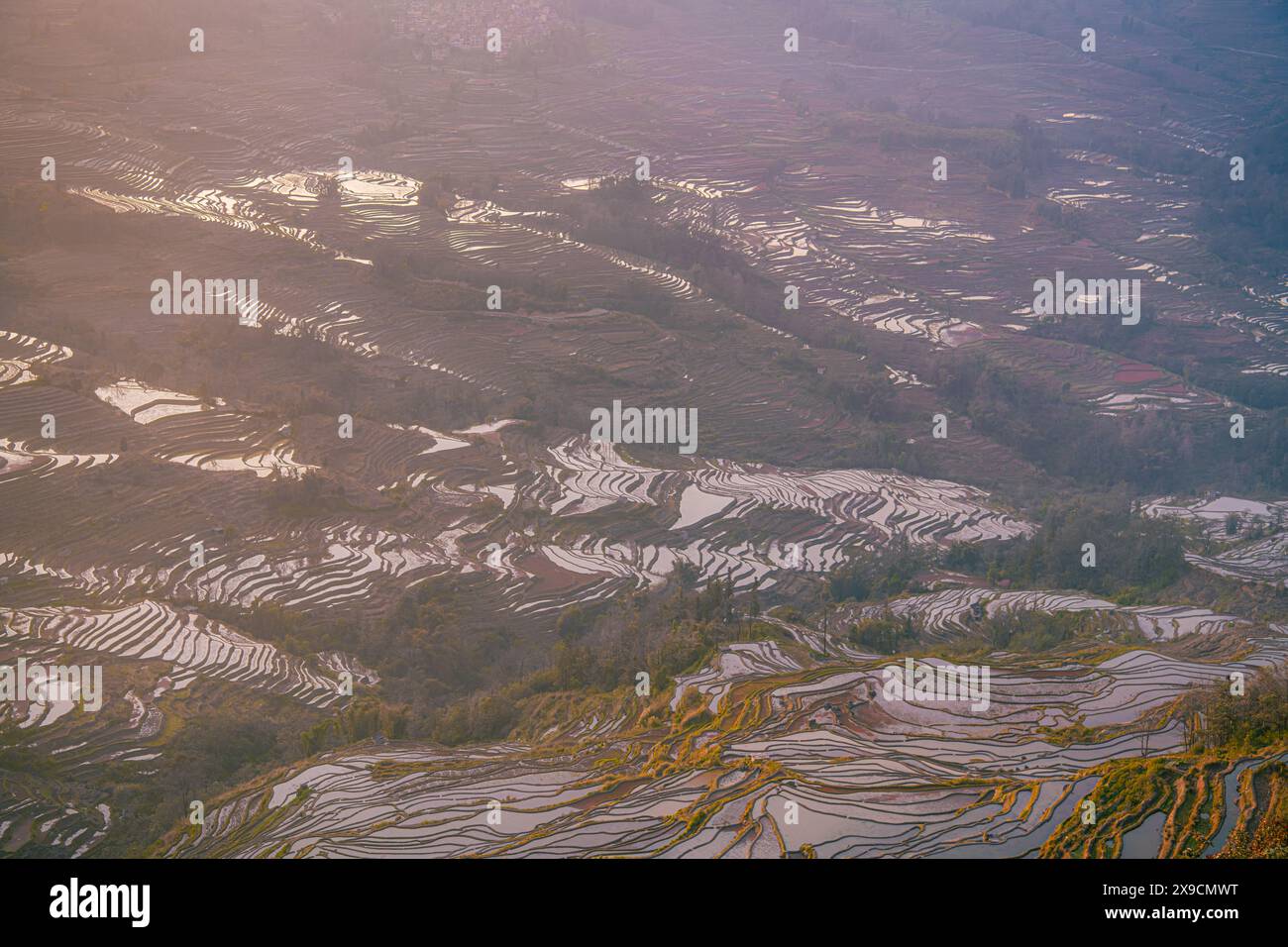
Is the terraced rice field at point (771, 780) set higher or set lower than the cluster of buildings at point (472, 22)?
lower

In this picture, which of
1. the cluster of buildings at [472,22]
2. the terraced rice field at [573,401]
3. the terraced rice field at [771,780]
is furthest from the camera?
the cluster of buildings at [472,22]

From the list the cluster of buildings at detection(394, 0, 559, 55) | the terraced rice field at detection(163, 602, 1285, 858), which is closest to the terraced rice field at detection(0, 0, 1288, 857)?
the terraced rice field at detection(163, 602, 1285, 858)

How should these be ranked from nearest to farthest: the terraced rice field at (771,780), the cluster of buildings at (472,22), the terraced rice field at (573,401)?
1. the terraced rice field at (771,780)
2. the terraced rice field at (573,401)
3. the cluster of buildings at (472,22)

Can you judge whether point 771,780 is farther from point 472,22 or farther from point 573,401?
point 472,22

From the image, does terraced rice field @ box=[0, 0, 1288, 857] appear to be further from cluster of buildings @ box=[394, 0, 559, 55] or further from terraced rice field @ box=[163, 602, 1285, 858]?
cluster of buildings @ box=[394, 0, 559, 55]

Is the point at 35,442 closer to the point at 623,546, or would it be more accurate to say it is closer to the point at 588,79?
the point at 623,546

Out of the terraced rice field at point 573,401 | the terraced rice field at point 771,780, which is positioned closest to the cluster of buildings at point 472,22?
the terraced rice field at point 573,401

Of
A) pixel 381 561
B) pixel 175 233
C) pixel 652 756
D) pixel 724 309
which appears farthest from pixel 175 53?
pixel 652 756

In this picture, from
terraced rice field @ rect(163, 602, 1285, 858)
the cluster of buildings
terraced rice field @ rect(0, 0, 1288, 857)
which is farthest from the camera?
the cluster of buildings

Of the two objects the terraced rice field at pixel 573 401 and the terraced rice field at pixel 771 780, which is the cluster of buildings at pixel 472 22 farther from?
the terraced rice field at pixel 771 780

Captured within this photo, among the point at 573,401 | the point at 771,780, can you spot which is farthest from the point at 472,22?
the point at 771,780

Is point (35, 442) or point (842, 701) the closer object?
point (842, 701)
